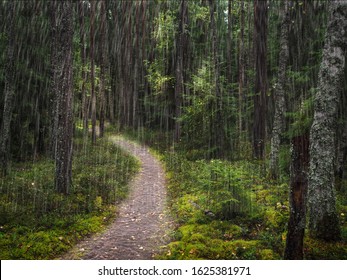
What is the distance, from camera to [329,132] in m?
6.17

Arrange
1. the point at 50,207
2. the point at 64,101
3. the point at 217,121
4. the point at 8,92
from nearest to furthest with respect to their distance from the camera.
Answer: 1. the point at 50,207
2. the point at 64,101
3. the point at 8,92
4. the point at 217,121

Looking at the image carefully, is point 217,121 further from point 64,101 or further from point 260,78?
point 64,101

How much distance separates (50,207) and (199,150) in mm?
9799

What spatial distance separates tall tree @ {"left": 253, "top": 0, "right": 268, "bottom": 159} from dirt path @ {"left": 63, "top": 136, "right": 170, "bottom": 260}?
5771 mm

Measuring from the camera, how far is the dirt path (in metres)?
6.76

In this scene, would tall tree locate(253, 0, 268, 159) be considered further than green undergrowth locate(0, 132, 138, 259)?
Yes

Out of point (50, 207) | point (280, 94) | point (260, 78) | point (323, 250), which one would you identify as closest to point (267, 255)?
point (323, 250)

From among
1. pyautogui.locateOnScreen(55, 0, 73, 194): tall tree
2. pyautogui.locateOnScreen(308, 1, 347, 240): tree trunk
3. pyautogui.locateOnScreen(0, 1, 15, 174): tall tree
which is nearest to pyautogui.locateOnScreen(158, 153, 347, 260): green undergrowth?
pyautogui.locateOnScreen(308, 1, 347, 240): tree trunk

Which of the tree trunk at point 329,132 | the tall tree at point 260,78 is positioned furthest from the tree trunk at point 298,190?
the tall tree at point 260,78

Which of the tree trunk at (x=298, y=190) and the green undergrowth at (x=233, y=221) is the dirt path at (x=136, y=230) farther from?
the tree trunk at (x=298, y=190)

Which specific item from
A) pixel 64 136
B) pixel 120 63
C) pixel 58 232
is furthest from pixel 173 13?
pixel 58 232

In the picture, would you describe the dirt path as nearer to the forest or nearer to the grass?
the forest

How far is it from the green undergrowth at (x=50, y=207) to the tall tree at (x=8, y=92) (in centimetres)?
89
